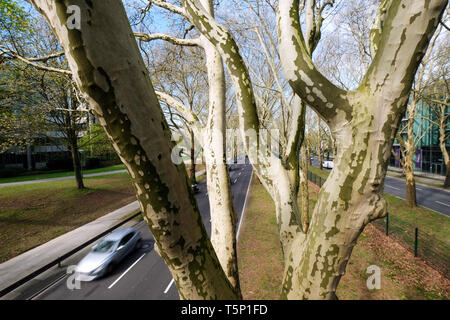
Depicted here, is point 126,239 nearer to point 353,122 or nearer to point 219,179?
point 219,179

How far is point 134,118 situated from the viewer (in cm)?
90

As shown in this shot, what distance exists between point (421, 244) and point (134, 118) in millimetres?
10171

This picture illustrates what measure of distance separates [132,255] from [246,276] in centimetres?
476

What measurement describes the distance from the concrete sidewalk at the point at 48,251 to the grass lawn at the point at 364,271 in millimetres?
7216

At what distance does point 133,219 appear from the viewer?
39.3 feet

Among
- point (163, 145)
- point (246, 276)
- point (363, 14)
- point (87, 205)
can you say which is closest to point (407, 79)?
point (163, 145)

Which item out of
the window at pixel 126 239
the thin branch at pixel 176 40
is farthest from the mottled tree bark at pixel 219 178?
the window at pixel 126 239

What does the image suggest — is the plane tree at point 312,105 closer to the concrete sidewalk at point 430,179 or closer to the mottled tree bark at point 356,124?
the mottled tree bark at point 356,124

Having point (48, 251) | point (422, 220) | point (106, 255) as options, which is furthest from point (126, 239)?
point (422, 220)

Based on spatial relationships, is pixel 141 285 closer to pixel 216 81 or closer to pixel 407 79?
pixel 216 81

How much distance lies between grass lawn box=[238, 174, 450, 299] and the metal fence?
8.3 inches

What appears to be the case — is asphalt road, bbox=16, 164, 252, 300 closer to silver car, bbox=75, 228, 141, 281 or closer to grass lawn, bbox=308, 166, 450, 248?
silver car, bbox=75, 228, 141, 281

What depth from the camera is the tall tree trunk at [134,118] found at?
2.57ft
